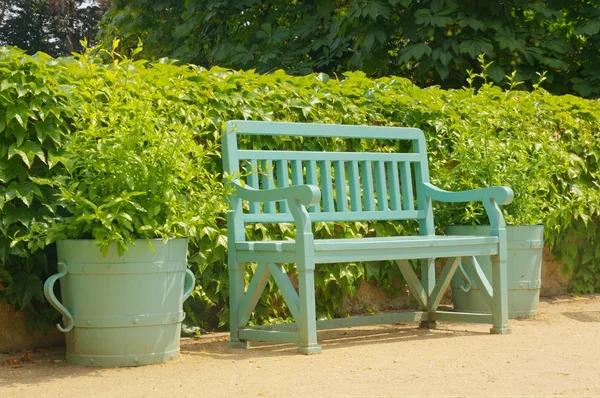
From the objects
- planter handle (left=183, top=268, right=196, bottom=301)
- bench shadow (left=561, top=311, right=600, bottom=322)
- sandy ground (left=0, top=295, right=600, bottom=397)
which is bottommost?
bench shadow (left=561, top=311, right=600, bottom=322)

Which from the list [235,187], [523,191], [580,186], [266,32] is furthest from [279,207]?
[266,32]

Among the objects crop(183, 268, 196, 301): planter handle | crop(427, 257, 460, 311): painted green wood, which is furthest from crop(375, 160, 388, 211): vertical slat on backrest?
crop(183, 268, 196, 301): planter handle

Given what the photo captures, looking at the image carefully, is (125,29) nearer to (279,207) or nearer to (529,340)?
(279,207)

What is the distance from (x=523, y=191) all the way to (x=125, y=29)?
8686 mm

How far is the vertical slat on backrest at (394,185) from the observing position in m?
5.42

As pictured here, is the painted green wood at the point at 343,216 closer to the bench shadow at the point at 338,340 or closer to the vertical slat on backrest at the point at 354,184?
the vertical slat on backrest at the point at 354,184

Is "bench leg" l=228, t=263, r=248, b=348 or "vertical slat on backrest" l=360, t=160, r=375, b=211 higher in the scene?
"vertical slat on backrest" l=360, t=160, r=375, b=211

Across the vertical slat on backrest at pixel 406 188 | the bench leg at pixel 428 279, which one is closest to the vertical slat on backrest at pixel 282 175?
the vertical slat on backrest at pixel 406 188

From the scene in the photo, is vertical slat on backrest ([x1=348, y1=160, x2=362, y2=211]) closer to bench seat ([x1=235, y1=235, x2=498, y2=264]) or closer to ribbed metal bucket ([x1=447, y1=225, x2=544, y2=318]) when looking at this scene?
bench seat ([x1=235, y1=235, x2=498, y2=264])

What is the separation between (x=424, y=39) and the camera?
8773mm

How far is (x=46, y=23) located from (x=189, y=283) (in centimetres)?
3292

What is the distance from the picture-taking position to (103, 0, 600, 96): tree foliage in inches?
336

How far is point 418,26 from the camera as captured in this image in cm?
886

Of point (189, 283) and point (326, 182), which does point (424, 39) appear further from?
point (189, 283)
